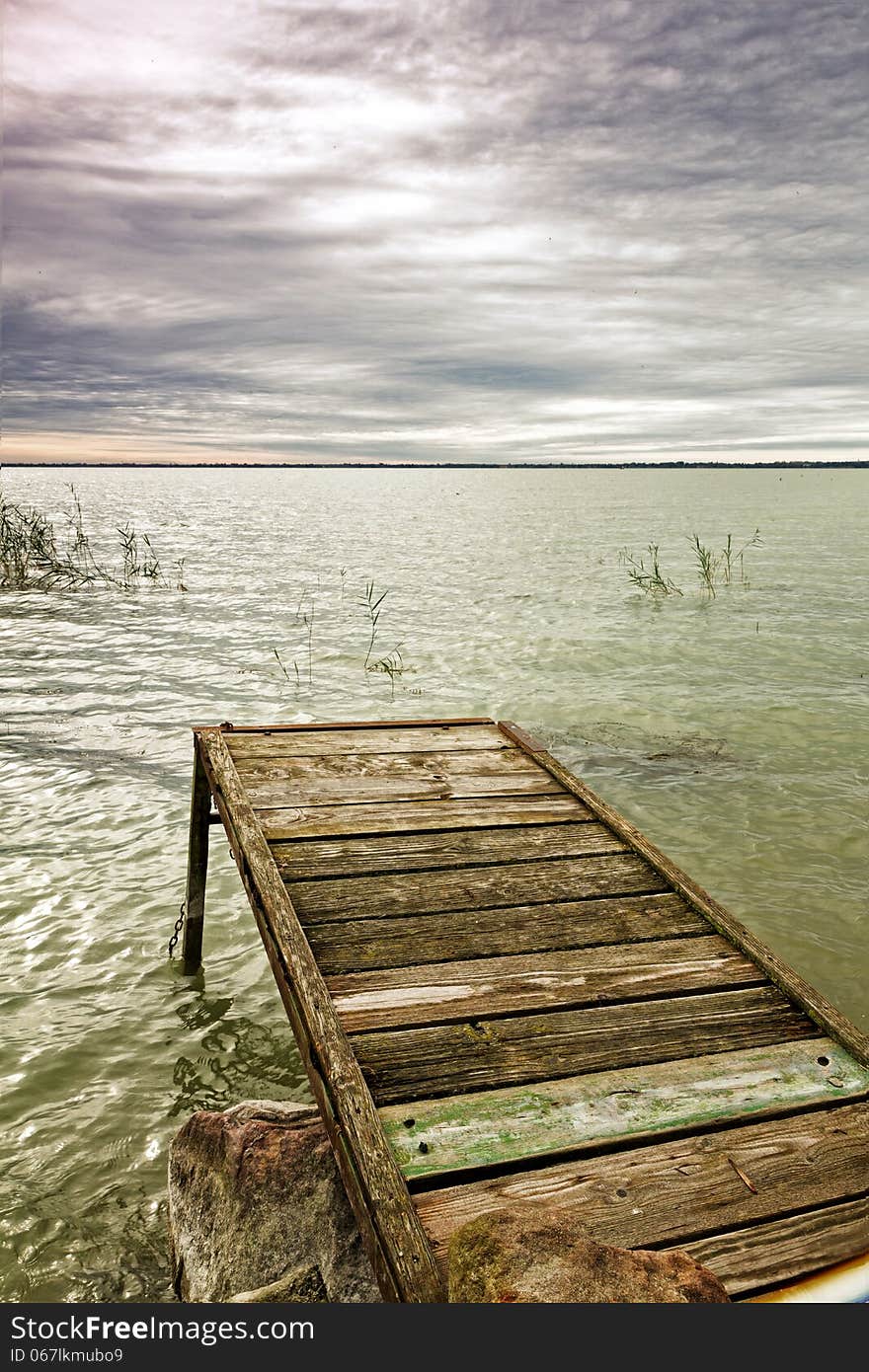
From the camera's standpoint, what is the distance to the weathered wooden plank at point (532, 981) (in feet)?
10.4

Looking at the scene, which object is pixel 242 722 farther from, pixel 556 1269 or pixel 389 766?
pixel 556 1269

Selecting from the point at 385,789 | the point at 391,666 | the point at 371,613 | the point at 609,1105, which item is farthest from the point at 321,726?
the point at 371,613

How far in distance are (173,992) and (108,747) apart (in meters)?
4.84

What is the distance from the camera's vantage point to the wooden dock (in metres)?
2.39

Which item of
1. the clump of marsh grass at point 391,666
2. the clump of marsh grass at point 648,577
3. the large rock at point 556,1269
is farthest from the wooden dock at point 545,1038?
the clump of marsh grass at point 648,577

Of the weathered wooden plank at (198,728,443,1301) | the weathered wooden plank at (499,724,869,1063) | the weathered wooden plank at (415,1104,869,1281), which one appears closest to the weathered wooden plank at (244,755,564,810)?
the weathered wooden plank at (499,724,869,1063)

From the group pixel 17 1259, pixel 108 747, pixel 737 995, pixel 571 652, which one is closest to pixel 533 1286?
pixel 737 995

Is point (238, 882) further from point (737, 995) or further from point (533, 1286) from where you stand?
point (533, 1286)

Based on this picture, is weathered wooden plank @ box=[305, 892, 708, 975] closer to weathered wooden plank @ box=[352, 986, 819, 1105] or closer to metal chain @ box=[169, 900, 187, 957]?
weathered wooden plank @ box=[352, 986, 819, 1105]

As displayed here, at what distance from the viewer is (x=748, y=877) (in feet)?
23.1

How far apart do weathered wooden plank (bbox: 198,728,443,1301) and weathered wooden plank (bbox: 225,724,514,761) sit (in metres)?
1.55

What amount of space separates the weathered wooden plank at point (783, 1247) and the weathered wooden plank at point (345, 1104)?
728 mm

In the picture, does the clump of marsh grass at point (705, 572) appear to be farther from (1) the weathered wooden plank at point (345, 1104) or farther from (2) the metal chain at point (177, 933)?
(1) the weathered wooden plank at point (345, 1104)

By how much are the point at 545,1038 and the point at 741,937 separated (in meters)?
1.16
